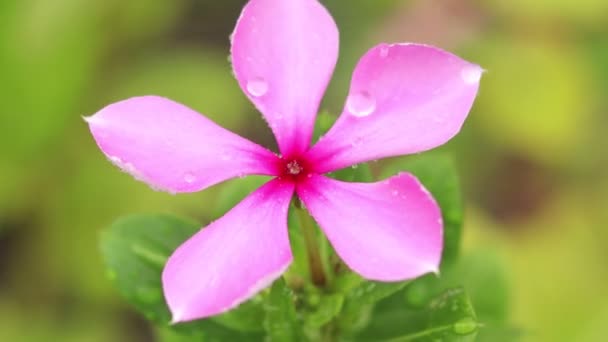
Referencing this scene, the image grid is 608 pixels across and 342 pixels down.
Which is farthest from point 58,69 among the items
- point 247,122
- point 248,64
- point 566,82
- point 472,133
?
point 248,64

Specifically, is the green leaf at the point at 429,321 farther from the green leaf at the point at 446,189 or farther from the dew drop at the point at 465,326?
the green leaf at the point at 446,189

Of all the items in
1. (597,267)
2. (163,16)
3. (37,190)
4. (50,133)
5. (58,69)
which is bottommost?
(597,267)

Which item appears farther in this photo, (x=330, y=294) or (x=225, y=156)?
(x=330, y=294)

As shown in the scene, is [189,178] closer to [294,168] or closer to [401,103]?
[294,168]

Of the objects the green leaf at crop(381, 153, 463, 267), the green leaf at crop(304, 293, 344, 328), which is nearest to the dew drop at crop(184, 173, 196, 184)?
the green leaf at crop(304, 293, 344, 328)

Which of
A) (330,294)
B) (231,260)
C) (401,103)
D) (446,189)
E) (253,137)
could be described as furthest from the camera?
(253,137)

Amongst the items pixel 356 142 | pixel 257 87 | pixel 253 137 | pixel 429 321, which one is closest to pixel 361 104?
pixel 356 142

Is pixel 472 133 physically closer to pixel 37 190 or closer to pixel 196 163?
pixel 37 190
